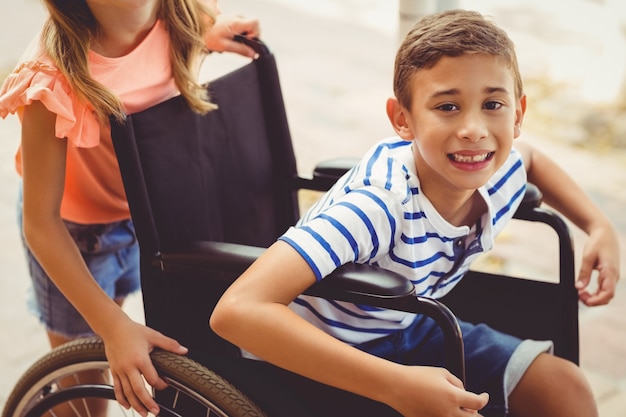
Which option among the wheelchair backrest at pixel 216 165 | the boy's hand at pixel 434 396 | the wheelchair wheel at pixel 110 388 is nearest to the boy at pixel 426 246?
the boy's hand at pixel 434 396

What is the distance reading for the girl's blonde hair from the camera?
1303 mm

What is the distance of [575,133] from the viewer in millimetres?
3289

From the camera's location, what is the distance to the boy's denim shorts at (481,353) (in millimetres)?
1389

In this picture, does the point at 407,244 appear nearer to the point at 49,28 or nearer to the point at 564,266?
the point at 564,266

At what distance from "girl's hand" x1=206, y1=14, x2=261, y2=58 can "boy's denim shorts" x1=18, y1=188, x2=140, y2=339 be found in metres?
0.38

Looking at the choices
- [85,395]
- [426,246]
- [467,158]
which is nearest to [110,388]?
[85,395]

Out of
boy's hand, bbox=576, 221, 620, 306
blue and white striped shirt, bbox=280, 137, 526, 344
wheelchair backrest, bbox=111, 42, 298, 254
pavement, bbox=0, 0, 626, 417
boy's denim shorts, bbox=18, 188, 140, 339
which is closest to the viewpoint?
blue and white striped shirt, bbox=280, 137, 526, 344

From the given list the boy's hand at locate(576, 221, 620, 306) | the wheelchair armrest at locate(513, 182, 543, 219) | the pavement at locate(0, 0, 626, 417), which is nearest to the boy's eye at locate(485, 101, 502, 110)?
the wheelchair armrest at locate(513, 182, 543, 219)

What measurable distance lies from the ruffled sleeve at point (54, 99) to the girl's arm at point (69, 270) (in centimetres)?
3

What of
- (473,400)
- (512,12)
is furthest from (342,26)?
(473,400)

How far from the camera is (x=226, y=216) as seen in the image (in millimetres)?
1582

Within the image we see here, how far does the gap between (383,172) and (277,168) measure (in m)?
0.42

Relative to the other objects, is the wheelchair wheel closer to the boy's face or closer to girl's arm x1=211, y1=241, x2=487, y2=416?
girl's arm x1=211, y1=241, x2=487, y2=416

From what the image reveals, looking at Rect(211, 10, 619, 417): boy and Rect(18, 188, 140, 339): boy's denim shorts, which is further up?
Rect(211, 10, 619, 417): boy
